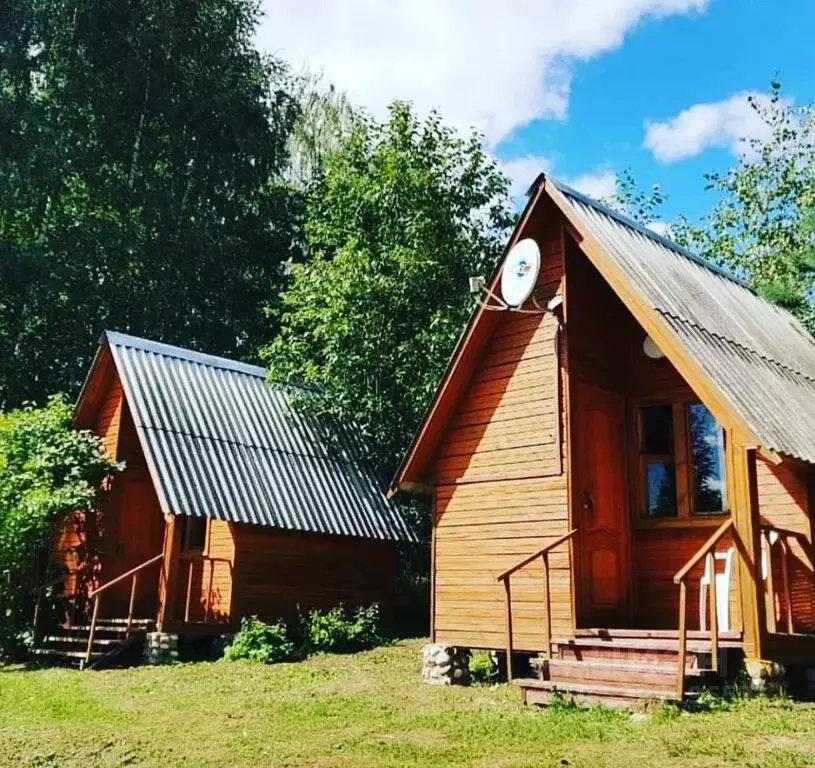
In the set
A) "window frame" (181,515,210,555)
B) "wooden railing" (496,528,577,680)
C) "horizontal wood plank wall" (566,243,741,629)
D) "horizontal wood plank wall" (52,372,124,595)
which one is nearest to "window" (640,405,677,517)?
"horizontal wood plank wall" (566,243,741,629)

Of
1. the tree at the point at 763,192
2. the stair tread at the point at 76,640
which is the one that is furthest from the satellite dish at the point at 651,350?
the tree at the point at 763,192

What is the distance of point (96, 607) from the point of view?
1327 cm

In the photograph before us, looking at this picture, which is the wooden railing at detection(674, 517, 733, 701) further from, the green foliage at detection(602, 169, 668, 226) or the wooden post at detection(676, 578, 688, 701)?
the green foliage at detection(602, 169, 668, 226)

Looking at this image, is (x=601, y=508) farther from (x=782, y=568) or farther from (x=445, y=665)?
(x=445, y=665)

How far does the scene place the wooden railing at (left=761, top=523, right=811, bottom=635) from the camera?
8.95 meters

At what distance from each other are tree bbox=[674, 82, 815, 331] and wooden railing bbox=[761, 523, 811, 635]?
57.7 ft

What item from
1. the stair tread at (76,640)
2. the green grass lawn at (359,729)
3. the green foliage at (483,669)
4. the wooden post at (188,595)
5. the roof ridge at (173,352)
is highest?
the roof ridge at (173,352)

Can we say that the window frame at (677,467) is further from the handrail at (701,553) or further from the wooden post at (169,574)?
the wooden post at (169,574)

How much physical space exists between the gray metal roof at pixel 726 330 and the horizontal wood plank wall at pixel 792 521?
0.73 metres

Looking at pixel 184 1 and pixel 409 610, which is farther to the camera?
pixel 184 1

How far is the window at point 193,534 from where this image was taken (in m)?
16.0

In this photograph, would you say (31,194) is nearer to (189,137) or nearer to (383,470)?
(189,137)

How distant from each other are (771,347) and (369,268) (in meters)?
9.56

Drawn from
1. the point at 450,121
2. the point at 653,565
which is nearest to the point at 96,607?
the point at 653,565
